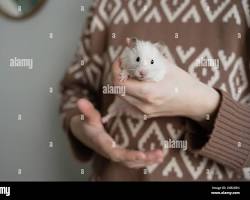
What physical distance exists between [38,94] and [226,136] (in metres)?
0.24

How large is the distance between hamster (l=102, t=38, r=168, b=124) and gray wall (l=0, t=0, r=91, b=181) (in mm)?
86

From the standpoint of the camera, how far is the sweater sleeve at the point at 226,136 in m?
0.43

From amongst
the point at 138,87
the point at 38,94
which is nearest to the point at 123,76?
the point at 138,87

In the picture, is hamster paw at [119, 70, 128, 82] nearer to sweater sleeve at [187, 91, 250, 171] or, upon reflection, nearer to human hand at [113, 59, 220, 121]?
human hand at [113, 59, 220, 121]

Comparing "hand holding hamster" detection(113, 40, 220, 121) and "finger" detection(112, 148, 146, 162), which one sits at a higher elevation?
"hand holding hamster" detection(113, 40, 220, 121)

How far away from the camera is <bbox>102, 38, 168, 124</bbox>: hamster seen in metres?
0.41

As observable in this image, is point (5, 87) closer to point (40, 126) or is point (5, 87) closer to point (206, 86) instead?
point (40, 126)

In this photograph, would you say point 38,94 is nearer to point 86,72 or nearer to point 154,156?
point 86,72

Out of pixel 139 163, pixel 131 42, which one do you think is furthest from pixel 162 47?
pixel 139 163

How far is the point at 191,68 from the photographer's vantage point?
446mm

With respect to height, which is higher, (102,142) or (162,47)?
(162,47)

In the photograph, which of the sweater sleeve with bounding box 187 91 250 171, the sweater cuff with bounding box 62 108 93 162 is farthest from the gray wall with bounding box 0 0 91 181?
the sweater sleeve with bounding box 187 91 250 171

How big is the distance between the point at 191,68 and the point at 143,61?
74mm
